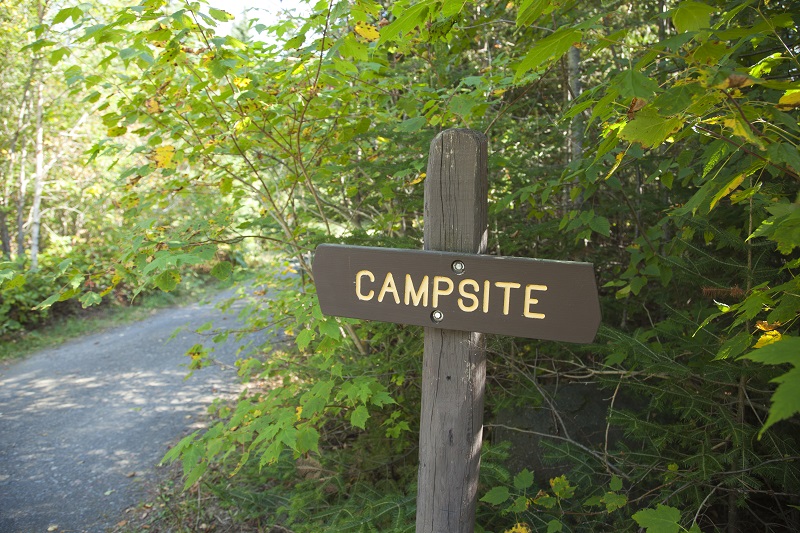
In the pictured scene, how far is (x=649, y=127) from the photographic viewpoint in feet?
4.18

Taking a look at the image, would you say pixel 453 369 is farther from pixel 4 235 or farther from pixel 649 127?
pixel 4 235

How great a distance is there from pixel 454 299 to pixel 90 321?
9.79 metres

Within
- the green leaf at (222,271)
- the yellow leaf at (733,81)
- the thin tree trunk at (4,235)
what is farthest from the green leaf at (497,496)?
the thin tree trunk at (4,235)

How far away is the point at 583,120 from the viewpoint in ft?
10.8

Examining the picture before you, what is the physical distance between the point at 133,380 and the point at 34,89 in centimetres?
605

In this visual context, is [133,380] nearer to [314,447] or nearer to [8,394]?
[8,394]

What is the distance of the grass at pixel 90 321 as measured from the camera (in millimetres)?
7934

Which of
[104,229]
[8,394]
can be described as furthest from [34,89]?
[8,394]

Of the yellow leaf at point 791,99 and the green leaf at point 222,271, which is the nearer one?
the yellow leaf at point 791,99

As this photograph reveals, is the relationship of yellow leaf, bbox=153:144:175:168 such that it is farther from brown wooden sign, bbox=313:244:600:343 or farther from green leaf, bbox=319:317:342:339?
brown wooden sign, bbox=313:244:600:343

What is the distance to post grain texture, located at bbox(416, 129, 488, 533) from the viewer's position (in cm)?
153

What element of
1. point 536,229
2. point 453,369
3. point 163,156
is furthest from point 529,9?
point 163,156

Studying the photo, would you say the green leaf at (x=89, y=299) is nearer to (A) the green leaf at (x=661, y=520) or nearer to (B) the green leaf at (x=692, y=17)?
(A) the green leaf at (x=661, y=520)

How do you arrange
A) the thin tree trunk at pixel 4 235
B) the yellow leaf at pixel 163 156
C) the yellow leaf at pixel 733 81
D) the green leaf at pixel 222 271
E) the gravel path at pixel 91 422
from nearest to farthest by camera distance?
the yellow leaf at pixel 733 81
the green leaf at pixel 222 271
the yellow leaf at pixel 163 156
the gravel path at pixel 91 422
the thin tree trunk at pixel 4 235
